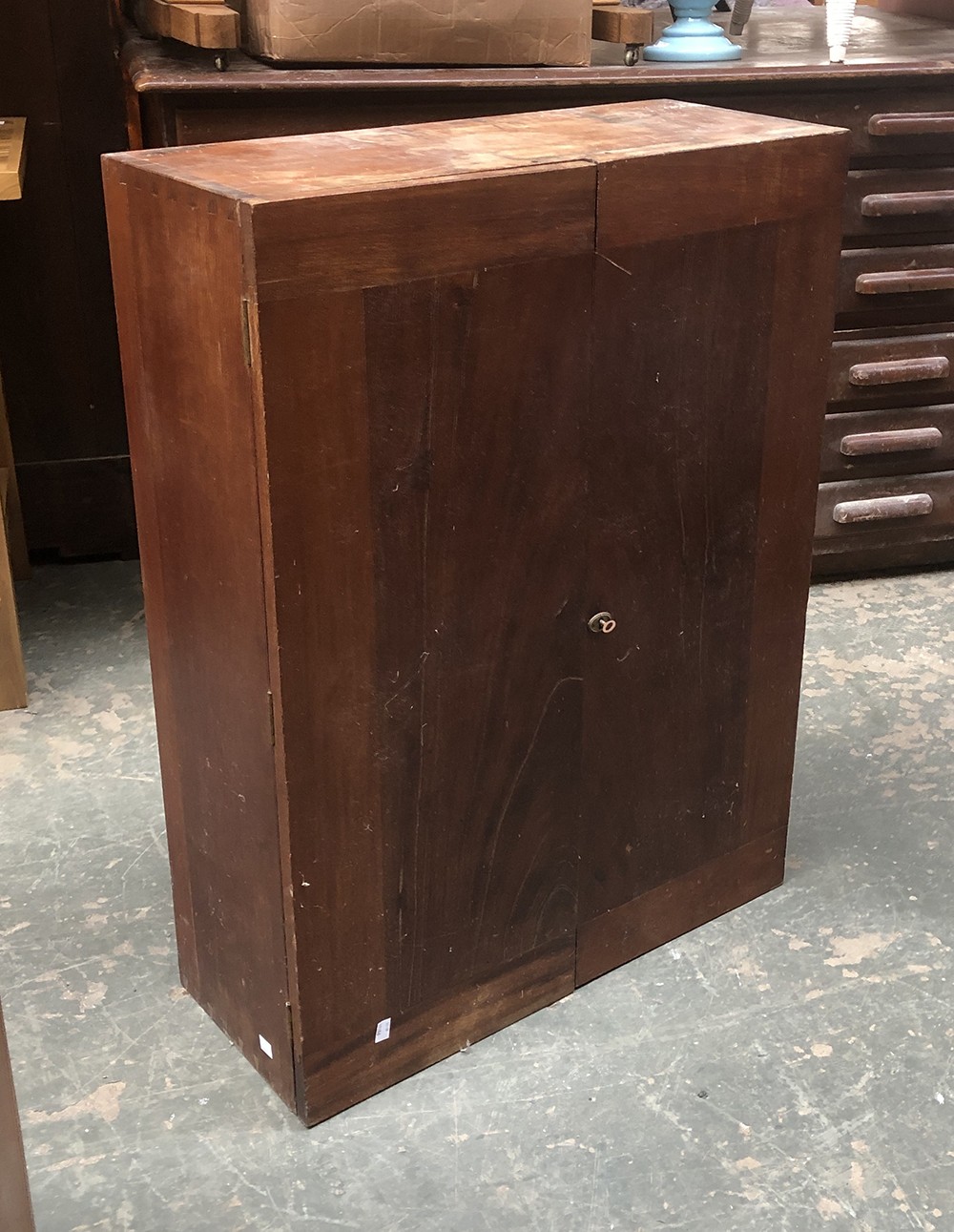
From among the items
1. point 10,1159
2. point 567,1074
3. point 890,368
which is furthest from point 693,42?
point 10,1159

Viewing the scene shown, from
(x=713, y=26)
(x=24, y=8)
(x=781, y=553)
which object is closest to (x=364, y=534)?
(x=781, y=553)

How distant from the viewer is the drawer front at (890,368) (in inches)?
96.9

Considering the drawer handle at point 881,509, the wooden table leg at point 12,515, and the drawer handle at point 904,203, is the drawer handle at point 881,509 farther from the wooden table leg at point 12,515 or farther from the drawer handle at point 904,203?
the wooden table leg at point 12,515

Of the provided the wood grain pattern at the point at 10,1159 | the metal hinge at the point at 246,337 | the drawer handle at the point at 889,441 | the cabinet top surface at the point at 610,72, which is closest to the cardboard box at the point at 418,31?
the cabinet top surface at the point at 610,72

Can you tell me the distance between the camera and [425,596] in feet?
4.40

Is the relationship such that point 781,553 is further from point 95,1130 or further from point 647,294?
point 95,1130

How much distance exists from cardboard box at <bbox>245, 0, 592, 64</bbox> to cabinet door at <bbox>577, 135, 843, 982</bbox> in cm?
74

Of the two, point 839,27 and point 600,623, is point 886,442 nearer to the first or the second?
point 839,27

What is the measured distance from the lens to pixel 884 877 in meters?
1.83

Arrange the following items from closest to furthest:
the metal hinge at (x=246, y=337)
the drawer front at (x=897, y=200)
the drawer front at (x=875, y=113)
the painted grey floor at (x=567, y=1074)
Answer: 1. the metal hinge at (x=246, y=337)
2. the painted grey floor at (x=567, y=1074)
3. the drawer front at (x=875, y=113)
4. the drawer front at (x=897, y=200)

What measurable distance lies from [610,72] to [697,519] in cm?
93

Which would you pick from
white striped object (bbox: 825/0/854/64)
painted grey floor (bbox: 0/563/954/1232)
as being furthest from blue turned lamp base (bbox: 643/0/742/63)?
painted grey floor (bbox: 0/563/954/1232)

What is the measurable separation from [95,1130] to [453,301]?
908 millimetres

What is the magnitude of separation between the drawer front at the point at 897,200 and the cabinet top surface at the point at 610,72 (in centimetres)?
16
